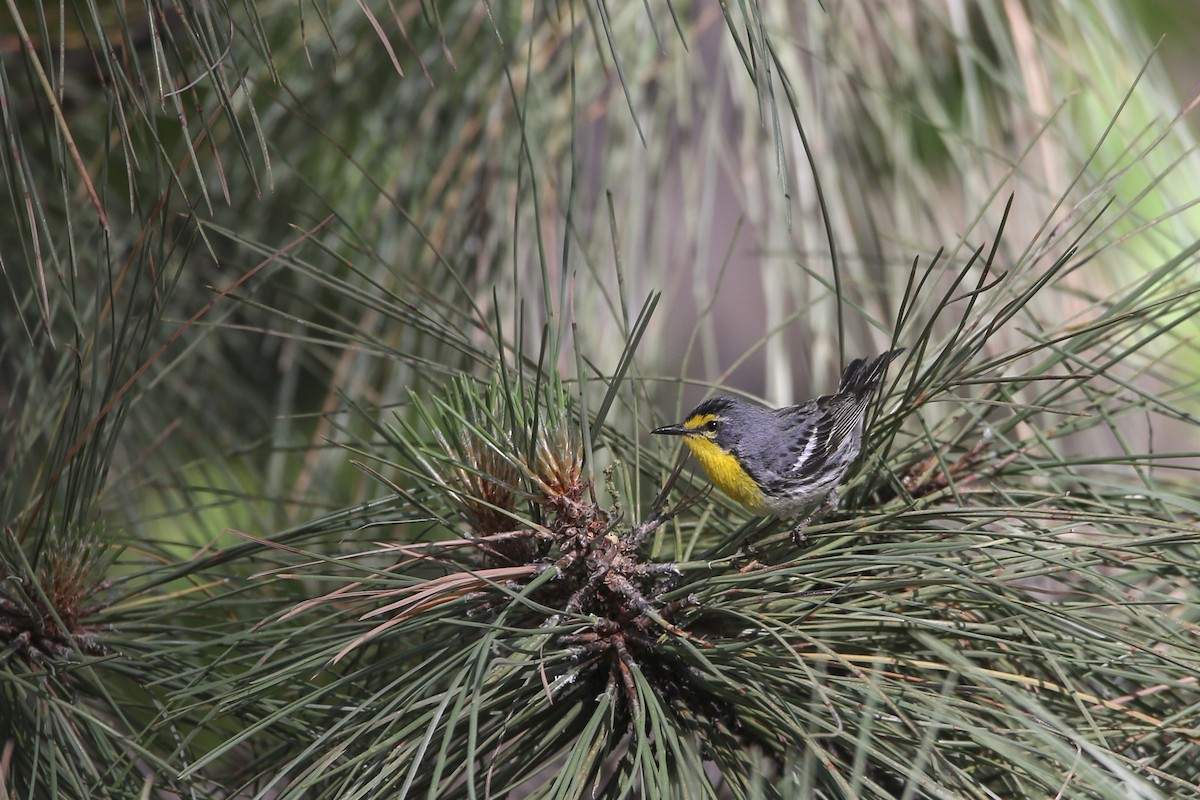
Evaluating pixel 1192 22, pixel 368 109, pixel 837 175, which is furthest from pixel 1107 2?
pixel 1192 22

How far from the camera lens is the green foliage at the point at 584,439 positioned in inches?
32.7

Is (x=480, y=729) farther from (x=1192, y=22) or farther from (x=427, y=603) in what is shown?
(x=1192, y=22)

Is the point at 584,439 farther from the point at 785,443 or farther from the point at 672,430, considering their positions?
the point at 785,443

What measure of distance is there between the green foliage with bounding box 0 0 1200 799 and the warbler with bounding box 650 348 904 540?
89 mm

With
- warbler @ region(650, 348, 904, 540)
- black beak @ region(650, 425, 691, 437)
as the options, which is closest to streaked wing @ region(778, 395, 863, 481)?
warbler @ region(650, 348, 904, 540)

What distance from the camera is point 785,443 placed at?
63.1 inches

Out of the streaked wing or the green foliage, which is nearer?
the green foliage

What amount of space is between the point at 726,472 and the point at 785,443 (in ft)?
0.66

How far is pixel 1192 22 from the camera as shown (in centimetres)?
320

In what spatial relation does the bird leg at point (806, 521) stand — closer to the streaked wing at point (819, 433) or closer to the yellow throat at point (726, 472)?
the yellow throat at point (726, 472)

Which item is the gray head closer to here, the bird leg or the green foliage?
the green foliage

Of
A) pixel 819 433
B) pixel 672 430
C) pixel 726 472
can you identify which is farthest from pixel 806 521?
pixel 819 433

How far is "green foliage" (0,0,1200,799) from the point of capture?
0.83 meters

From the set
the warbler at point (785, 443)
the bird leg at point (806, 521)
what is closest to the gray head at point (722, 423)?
the warbler at point (785, 443)
